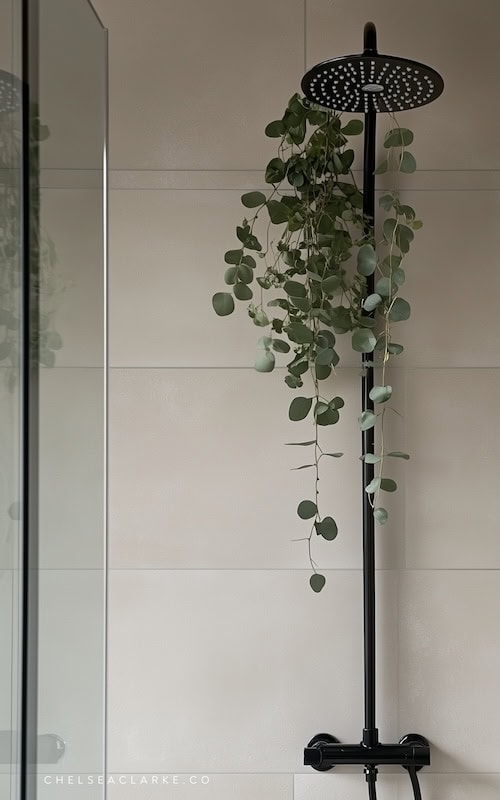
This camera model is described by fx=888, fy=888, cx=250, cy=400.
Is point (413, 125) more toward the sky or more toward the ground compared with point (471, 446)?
more toward the sky

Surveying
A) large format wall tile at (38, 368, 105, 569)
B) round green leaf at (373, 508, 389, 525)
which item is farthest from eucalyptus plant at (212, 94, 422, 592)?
large format wall tile at (38, 368, 105, 569)

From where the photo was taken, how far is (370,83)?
109 centimetres

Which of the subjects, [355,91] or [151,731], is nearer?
[355,91]

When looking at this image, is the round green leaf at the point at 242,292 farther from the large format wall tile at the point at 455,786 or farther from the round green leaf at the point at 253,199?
the large format wall tile at the point at 455,786

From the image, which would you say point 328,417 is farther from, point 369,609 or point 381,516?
point 369,609

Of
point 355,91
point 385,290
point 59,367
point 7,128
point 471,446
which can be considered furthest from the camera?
point 471,446

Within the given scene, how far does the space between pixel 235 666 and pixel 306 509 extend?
0.90 ft

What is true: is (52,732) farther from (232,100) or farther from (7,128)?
(232,100)

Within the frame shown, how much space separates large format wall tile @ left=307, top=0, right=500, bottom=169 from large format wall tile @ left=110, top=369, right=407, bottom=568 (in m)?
0.39

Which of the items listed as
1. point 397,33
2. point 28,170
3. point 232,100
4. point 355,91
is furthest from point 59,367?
point 397,33

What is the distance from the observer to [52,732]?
2.16 feet

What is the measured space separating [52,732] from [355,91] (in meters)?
0.83

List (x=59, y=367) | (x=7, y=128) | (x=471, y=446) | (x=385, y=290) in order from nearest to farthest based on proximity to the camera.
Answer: (x=7, y=128)
(x=59, y=367)
(x=385, y=290)
(x=471, y=446)

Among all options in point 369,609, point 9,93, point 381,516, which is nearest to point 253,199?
point 381,516
